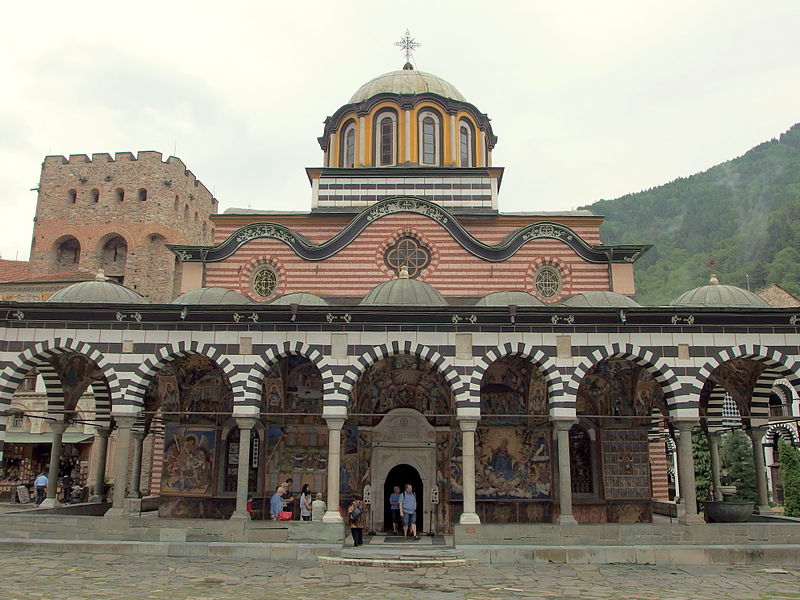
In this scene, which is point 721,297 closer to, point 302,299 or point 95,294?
point 302,299

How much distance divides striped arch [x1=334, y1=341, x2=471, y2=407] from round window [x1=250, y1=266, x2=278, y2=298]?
19.0ft

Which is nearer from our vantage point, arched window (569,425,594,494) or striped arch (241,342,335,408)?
striped arch (241,342,335,408)

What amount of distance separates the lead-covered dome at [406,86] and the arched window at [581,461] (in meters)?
13.4

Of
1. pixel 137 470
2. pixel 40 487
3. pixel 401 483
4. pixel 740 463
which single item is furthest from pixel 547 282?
pixel 40 487

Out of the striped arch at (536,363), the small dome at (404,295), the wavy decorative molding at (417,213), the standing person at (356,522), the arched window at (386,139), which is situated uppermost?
the arched window at (386,139)

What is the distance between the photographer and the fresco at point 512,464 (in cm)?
1736

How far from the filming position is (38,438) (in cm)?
2898

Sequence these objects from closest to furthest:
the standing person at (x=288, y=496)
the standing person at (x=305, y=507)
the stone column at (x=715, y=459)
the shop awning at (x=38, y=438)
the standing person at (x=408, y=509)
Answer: the standing person at (x=305, y=507) < the standing person at (x=408, y=509) < the standing person at (x=288, y=496) < the stone column at (x=715, y=459) < the shop awning at (x=38, y=438)

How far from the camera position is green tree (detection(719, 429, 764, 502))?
29578mm

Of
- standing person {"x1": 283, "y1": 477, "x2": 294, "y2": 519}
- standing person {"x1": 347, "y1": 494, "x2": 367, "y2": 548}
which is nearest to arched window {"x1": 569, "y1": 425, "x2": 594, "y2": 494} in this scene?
standing person {"x1": 347, "y1": 494, "x2": 367, "y2": 548}

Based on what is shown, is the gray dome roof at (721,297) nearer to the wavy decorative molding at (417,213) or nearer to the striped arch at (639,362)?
the wavy decorative molding at (417,213)

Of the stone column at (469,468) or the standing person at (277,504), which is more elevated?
the stone column at (469,468)

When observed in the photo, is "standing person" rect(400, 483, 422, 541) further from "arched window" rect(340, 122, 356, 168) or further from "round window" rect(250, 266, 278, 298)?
"arched window" rect(340, 122, 356, 168)

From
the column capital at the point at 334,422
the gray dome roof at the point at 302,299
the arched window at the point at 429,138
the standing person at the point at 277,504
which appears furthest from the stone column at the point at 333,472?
the arched window at the point at 429,138
